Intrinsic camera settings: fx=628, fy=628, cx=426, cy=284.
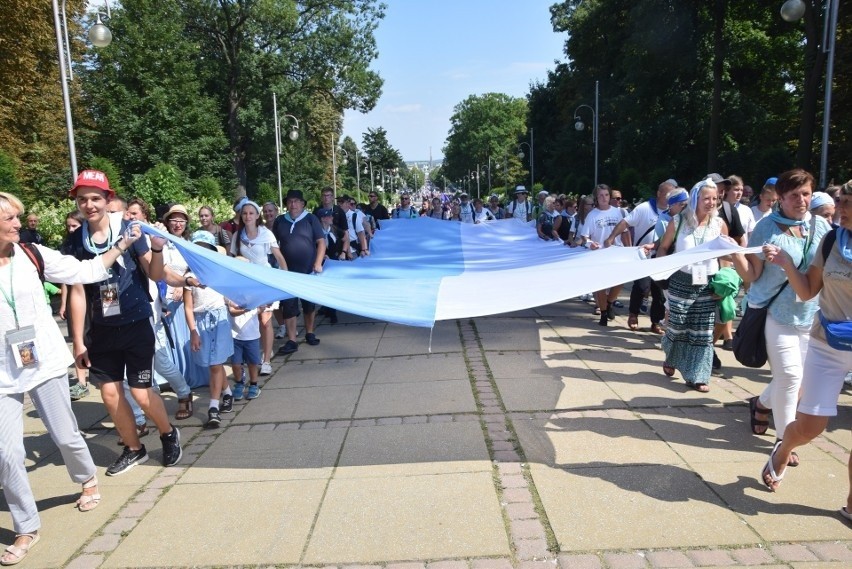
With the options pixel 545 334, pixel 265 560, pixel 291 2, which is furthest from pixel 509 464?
pixel 291 2

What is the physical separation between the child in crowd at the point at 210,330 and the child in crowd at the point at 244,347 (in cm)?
15

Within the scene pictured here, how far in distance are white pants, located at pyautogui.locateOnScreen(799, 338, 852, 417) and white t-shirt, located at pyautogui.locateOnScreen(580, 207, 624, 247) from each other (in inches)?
215

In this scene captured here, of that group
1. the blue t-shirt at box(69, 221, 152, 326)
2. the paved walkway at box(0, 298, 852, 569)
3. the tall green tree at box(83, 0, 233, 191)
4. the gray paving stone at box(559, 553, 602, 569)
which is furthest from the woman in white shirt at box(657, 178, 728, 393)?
the tall green tree at box(83, 0, 233, 191)

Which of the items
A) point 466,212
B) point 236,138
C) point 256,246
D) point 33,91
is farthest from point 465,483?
point 236,138

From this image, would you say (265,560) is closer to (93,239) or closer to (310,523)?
(310,523)

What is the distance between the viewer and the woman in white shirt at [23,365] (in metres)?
3.53

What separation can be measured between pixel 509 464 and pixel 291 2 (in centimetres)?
3778

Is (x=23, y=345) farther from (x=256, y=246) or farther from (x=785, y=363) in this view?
(x=785, y=363)

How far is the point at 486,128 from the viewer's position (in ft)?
358

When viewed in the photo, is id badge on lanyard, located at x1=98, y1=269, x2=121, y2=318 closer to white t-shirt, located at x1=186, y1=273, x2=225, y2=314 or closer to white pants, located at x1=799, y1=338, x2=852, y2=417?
white t-shirt, located at x1=186, y1=273, x2=225, y2=314

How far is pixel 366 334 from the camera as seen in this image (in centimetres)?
915

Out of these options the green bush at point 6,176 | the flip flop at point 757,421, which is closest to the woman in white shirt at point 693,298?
the flip flop at point 757,421

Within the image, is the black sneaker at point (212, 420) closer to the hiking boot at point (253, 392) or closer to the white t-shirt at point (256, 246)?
the hiking boot at point (253, 392)

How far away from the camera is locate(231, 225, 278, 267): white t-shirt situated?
257 inches
